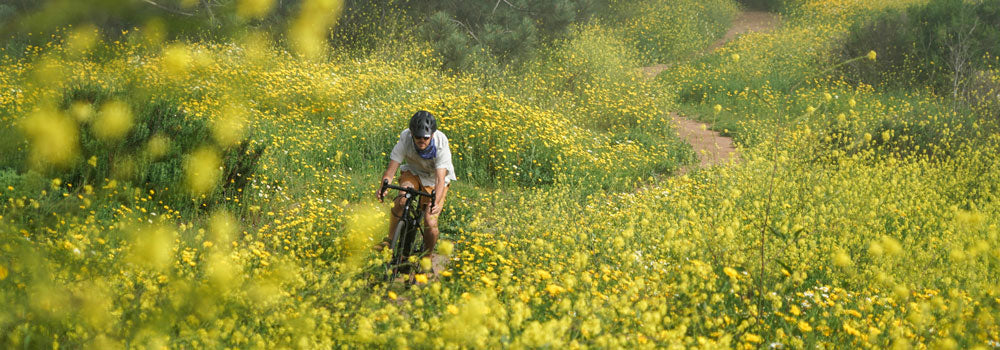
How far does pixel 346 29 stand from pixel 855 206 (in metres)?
9.76

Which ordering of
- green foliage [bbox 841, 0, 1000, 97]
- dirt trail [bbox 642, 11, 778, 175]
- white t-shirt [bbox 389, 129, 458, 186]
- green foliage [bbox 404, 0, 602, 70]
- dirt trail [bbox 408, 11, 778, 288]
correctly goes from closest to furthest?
1. white t-shirt [bbox 389, 129, 458, 186]
2. dirt trail [bbox 408, 11, 778, 288]
3. dirt trail [bbox 642, 11, 778, 175]
4. green foliage [bbox 404, 0, 602, 70]
5. green foliage [bbox 841, 0, 1000, 97]

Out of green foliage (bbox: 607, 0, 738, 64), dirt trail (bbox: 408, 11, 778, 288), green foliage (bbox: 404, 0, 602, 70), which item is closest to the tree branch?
dirt trail (bbox: 408, 11, 778, 288)

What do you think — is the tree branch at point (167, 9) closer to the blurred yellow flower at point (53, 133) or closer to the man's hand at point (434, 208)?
the blurred yellow flower at point (53, 133)

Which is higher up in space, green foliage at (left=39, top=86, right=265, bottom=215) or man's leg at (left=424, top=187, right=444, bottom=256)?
green foliage at (left=39, top=86, right=265, bottom=215)

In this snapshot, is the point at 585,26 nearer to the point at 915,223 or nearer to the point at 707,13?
the point at 707,13

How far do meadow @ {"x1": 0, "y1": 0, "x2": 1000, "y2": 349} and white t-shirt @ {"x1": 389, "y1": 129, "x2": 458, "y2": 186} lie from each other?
0.78m

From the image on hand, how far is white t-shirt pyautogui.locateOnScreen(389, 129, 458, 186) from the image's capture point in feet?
14.5

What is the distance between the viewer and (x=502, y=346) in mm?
2484

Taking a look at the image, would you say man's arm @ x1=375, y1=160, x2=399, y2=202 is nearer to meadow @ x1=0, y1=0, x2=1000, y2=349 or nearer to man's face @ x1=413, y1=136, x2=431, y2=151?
man's face @ x1=413, y1=136, x2=431, y2=151

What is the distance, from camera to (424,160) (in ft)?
15.0

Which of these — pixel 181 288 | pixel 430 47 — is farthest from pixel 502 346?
pixel 430 47

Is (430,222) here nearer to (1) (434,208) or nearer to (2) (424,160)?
(1) (434,208)

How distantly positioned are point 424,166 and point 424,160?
0.19ft

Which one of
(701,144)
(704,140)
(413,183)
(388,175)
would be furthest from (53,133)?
(704,140)
